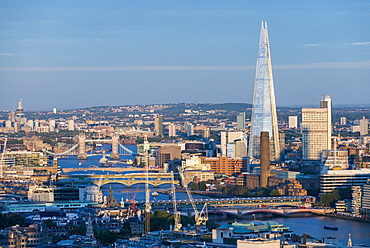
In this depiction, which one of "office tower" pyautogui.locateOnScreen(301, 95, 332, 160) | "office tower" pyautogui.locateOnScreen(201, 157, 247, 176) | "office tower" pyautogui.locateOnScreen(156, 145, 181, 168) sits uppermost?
"office tower" pyautogui.locateOnScreen(301, 95, 332, 160)

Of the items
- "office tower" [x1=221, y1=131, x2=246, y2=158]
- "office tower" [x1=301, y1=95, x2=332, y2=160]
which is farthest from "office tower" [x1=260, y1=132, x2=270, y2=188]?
"office tower" [x1=221, y1=131, x2=246, y2=158]

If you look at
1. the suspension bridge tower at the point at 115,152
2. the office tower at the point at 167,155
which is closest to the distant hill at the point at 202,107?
the suspension bridge tower at the point at 115,152

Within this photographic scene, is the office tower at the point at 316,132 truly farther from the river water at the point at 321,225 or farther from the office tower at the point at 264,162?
the river water at the point at 321,225

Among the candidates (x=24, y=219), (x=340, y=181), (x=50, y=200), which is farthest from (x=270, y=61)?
(x=24, y=219)

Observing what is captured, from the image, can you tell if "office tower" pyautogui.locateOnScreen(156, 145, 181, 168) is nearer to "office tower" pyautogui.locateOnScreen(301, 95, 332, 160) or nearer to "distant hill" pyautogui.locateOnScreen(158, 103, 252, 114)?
"office tower" pyautogui.locateOnScreen(301, 95, 332, 160)

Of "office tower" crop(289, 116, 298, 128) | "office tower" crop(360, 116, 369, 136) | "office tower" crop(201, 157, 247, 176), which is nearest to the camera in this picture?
"office tower" crop(201, 157, 247, 176)

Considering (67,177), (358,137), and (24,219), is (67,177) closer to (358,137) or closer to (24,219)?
(24,219)

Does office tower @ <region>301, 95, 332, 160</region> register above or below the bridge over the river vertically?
above

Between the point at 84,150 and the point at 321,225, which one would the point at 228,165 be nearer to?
the point at 321,225
